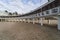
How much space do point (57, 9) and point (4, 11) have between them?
106 metres

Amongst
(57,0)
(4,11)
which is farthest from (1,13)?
(57,0)

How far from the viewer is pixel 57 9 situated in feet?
67.4

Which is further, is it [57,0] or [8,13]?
[8,13]

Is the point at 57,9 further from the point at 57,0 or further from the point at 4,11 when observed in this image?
the point at 4,11

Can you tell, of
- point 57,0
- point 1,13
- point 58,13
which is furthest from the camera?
point 1,13

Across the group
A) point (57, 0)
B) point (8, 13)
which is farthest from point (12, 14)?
point (57, 0)

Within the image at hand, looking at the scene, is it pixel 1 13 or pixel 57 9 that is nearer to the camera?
pixel 57 9

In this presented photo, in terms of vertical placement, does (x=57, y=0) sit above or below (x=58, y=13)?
above

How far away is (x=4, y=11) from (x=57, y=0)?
103 m

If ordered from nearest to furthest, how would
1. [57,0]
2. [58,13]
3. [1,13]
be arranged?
[58,13] → [57,0] → [1,13]

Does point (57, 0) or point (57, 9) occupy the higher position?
point (57, 0)

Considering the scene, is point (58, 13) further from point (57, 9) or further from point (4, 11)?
point (4, 11)

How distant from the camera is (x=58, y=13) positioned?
65.1ft

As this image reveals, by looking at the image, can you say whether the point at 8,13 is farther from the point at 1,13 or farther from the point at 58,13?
the point at 58,13
